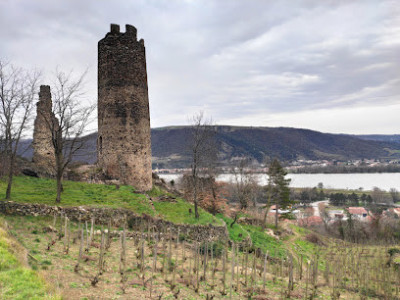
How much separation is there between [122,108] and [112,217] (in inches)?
370

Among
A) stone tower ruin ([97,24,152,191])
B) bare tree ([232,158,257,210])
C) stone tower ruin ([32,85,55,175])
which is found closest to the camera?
stone tower ruin ([97,24,152,191])

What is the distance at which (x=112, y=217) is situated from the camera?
17.6m

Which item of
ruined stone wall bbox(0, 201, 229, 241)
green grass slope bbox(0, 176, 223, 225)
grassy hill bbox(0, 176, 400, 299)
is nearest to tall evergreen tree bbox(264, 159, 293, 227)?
Answer: grassy hill bbox(0, 176, 400, 299)

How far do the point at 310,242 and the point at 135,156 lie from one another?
27230mm

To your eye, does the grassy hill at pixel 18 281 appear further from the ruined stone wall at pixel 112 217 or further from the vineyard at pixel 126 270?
the ruined stone wall at pixel 112 217

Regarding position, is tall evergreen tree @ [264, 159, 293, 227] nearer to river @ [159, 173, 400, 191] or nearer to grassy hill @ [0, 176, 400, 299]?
grassy hill @ [0, 176, 400, 299]

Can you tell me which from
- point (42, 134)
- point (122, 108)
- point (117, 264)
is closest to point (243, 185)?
point (122, 108)

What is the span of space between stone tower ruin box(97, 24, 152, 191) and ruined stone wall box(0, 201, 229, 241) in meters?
5.75

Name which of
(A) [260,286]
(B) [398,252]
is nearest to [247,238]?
(A) [260,286]

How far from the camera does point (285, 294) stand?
42.6ft

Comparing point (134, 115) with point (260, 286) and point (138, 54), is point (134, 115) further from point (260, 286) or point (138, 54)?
point (260, 286)

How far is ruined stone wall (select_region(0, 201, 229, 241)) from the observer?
15547 millimetres

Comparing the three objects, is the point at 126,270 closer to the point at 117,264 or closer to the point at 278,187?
the point at 117,264

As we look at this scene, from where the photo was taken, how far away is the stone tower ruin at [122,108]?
76.3 ft
